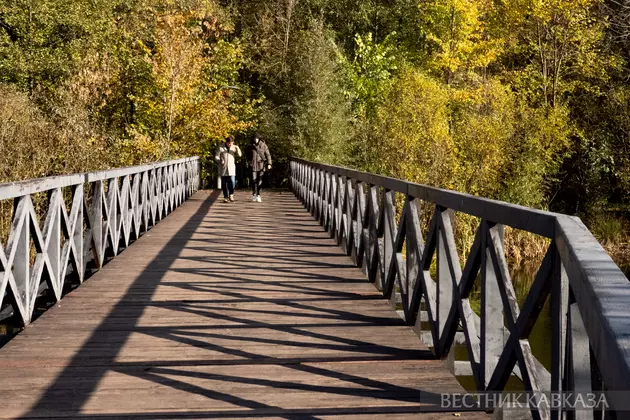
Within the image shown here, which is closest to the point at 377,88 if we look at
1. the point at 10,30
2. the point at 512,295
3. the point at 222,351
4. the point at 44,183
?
the point at 10,30

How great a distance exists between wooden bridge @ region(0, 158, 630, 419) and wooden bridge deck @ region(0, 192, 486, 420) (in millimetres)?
16

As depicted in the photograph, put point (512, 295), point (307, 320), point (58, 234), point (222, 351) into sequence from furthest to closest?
point (58, 234)
point (307, 320)
point (222, 351)
point (512, 295)

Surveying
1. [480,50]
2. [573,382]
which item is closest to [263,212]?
[573,382]

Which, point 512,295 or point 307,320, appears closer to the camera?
point 512,295

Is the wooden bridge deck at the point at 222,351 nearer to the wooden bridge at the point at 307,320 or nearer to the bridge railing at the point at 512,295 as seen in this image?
the wooden bridge at the point at 307,320

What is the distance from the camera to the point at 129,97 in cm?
2808

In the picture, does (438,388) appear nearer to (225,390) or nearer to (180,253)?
(225,390)

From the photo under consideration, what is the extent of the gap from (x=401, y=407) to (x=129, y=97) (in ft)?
85.1

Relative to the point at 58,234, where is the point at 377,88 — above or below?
above

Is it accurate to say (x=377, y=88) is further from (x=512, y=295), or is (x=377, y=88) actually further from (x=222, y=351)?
(x=512, y=295)

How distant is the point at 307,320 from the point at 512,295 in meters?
2.55

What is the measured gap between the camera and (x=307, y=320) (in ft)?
18.2

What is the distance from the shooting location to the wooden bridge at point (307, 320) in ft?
8.63
